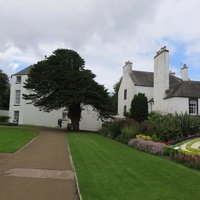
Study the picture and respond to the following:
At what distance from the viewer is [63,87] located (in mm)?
39312

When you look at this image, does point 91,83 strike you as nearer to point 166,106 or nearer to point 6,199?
point 166,106

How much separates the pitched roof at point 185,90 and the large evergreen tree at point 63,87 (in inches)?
309

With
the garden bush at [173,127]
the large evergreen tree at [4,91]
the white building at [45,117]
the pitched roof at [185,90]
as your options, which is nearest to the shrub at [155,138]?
the garden bush at [173,127]

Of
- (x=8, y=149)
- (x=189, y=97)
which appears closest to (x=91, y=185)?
(x=8, y=149)

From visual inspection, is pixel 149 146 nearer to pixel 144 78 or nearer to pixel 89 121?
pixel 144 78

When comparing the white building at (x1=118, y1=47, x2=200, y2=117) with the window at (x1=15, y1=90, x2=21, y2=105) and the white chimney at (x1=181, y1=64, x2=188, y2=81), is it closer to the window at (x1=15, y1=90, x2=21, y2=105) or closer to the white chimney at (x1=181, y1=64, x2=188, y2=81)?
the white chimney at (x1=181, y1=64, x2=188, y2=81)

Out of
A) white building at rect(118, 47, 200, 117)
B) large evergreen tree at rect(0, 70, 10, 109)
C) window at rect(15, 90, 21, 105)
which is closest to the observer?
white building at rect(118, 47, 200, 117)

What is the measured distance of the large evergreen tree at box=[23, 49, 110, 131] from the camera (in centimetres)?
3812

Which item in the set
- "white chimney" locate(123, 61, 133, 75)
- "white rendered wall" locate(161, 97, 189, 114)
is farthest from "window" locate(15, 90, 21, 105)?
"white rendered wall" locate(161, 97, 189, 114)

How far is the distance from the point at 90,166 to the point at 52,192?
3.99 m

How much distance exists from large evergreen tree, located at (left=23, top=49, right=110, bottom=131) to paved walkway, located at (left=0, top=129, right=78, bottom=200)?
76.3 feet

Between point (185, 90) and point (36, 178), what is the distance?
2788cm

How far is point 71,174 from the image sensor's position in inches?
436

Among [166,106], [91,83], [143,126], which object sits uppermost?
[91,83]
